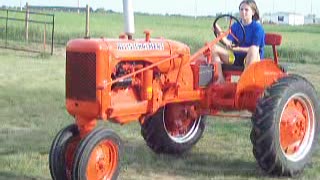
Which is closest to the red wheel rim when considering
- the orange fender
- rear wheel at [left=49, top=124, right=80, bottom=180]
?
rear wheel at [left=49, top=124, right=80, bottom=180]

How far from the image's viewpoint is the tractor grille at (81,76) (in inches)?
224

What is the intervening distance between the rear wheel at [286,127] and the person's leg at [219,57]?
0.72 m

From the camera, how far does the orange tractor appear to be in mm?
5676

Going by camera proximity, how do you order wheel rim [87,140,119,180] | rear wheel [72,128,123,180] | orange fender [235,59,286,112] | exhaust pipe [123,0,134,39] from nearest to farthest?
rear wheel [72,128,123,180] → wheel rim [87,140,119,180] → orange fender [235,59,286,112] → exhaust pipe [123,0,134,39]

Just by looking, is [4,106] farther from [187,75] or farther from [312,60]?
[312,60]

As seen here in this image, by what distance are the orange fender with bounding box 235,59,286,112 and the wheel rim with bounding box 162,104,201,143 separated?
613 millimetres

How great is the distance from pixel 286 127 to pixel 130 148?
6.09 feet

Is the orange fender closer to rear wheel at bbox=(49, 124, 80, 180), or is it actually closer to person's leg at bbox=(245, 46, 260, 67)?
person's leg at bbox=(245, 46, 260, 67)

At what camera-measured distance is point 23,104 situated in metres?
10.6

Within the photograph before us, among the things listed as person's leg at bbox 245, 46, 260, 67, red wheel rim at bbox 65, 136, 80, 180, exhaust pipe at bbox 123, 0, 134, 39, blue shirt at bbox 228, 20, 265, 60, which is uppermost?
exhaust pipe at bbox 123, 0, 134, 39

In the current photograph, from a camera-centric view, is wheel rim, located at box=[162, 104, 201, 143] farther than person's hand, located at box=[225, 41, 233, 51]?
Yes

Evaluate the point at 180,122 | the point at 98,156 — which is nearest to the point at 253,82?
the point at 180,122

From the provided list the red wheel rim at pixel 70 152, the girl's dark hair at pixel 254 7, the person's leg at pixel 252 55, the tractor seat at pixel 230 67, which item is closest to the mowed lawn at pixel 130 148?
the red wheel rim at pixel 70 152

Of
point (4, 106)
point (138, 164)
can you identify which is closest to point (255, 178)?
point (138, 164)
